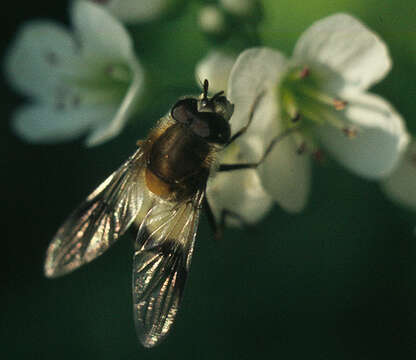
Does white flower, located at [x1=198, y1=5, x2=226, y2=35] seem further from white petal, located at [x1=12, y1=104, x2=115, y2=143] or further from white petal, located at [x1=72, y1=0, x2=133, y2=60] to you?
white petal, located at [x1=12, y1=104, x2=115, y2=143]

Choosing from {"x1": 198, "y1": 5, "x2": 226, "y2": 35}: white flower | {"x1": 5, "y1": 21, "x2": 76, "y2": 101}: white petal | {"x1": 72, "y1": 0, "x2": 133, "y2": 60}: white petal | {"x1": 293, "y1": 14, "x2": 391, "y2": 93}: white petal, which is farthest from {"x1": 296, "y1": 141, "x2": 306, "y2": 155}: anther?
{"x1": 5, "y1": 21, "x2": 76, "y2": 101}: white petal

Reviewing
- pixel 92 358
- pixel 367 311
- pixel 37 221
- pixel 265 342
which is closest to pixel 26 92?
pixel 37 221

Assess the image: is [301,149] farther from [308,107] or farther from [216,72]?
[216,72]

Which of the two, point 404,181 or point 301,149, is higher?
point 301,149

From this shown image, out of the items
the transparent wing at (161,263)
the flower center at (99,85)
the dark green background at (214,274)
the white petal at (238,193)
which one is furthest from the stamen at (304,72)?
the flower center at (99,85)

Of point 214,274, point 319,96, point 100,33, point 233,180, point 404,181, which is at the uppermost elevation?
point 100,33

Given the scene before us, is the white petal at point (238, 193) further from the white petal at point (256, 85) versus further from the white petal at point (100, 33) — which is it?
the white petal at point (100, 33)

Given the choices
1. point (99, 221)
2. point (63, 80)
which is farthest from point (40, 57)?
point (99, 221)
